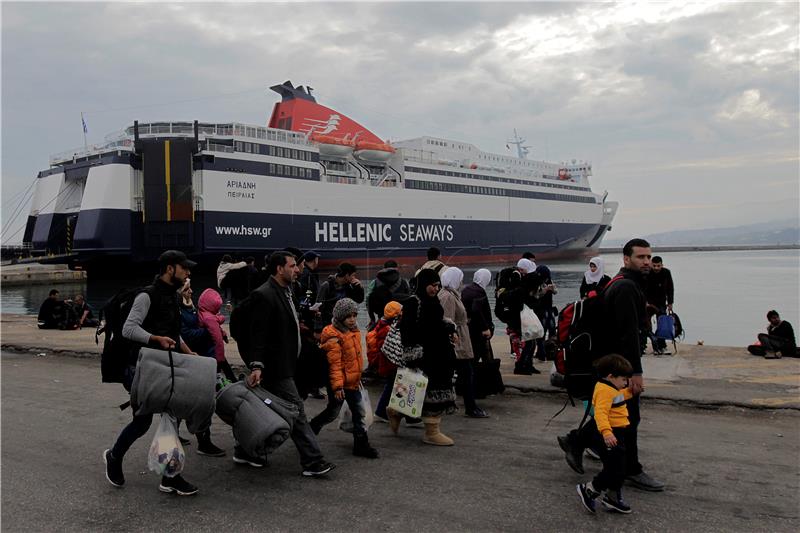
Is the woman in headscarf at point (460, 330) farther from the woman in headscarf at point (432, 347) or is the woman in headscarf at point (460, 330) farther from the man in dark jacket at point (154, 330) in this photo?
the man in dark jacket at point (154, 330)

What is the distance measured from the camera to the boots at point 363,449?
13.1ft

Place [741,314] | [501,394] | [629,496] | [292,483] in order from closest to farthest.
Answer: [629,496] < [292,483] < [501,394] < [741,314]

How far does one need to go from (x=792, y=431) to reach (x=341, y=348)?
11.6 ft

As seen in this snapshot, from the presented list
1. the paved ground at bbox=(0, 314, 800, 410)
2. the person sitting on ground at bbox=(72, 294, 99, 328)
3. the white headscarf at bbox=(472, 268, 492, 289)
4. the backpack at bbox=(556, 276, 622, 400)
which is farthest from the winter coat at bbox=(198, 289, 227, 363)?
the person sitting on ground at bbox=(72, 294, 99, 328)

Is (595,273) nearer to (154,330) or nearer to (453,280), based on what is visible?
(453,280)

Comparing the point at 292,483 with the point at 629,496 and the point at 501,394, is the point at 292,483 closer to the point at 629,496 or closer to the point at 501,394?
the point at 629,496

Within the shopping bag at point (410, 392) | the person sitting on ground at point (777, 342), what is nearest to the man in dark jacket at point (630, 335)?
the shopping bag at point (410, 392)

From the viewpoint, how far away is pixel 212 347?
14.9 ft

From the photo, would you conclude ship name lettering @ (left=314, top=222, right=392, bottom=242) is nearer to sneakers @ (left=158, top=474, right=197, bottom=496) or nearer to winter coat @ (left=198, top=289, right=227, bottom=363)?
winter coat @ (left=198, top=289, right=227, bottom=363)

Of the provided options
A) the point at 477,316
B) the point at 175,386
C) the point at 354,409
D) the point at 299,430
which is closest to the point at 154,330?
the point at 175,386

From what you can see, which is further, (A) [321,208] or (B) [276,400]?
(A) [321,208]

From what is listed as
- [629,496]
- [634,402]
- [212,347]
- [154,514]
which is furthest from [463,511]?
A: [212,347]

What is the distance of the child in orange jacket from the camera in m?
3.96

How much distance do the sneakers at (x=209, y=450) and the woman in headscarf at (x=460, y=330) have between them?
80.6 inches
